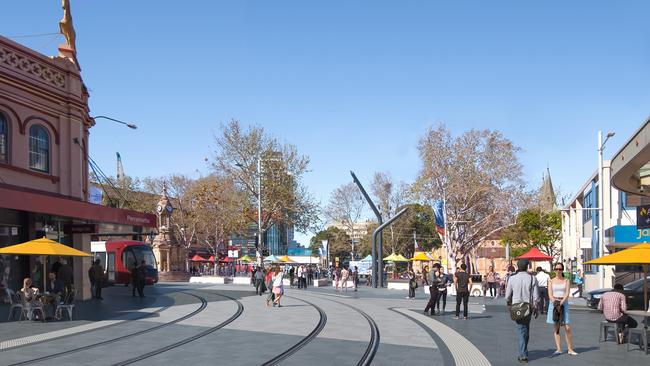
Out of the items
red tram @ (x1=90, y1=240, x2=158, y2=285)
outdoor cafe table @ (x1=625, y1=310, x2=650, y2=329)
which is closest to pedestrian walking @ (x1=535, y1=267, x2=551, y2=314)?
outdoor cafe table @ (x1=625, y1=310, x2=650, y2=329)

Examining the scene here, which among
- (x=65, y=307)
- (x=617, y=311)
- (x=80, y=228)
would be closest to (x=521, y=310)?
(x=617, y=311)

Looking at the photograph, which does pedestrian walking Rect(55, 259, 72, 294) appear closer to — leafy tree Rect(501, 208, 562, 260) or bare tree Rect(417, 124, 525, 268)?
bare tree Rect(417, 124, 525, 268)

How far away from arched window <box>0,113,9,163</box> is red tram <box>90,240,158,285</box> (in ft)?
57.6

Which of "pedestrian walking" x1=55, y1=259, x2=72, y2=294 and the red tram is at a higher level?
"pedestrian walking" x1=55, y1=259, x2=72, y2=294

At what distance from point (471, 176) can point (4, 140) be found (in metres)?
34.4

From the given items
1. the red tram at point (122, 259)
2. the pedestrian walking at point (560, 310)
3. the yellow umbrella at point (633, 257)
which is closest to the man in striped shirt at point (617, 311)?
the yellow umbrella at point (633, 257)

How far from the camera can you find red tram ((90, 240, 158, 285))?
40.2 metres

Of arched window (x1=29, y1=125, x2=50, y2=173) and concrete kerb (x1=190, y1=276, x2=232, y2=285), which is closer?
arched window (x1=29, y1=125, x2=50, y2=173)

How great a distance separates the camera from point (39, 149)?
2533 cm

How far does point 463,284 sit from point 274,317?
5.80 meters

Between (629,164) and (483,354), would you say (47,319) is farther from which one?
(629,164)

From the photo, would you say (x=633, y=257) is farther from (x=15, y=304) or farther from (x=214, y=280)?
(x=214, y=280)

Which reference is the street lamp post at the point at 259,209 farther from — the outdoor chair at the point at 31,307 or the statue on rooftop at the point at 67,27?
the outdoor chair at the point at 31,307

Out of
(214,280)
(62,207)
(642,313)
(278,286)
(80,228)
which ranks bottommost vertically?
(214,280)
